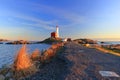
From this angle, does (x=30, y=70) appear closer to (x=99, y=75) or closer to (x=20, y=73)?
(x=20, y=73)

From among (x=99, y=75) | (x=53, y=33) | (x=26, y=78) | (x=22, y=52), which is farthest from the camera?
(x=53, y=33)

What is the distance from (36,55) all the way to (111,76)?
1015 centimetres

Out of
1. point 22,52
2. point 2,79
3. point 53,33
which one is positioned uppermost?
point 53,33

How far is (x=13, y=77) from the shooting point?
1020cm

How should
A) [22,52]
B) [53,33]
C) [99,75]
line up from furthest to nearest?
[53,33] → [22,52] → [99,75]

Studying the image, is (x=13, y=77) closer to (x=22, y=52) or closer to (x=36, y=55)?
(x=22, y=52)

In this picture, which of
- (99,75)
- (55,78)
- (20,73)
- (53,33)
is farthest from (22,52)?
(53,33)

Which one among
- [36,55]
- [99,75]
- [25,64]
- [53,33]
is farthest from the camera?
[53,33]

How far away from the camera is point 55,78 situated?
909 cm

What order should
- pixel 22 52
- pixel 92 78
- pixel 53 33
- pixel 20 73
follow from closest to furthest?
pixel 92 78
pixel 20 73
pixel 22 52
pixel 53 33

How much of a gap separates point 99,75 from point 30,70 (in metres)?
3.90

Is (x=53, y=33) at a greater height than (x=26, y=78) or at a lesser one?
greater

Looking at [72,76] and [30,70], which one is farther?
[30,70]

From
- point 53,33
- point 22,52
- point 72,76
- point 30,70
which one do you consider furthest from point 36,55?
point 53,33
